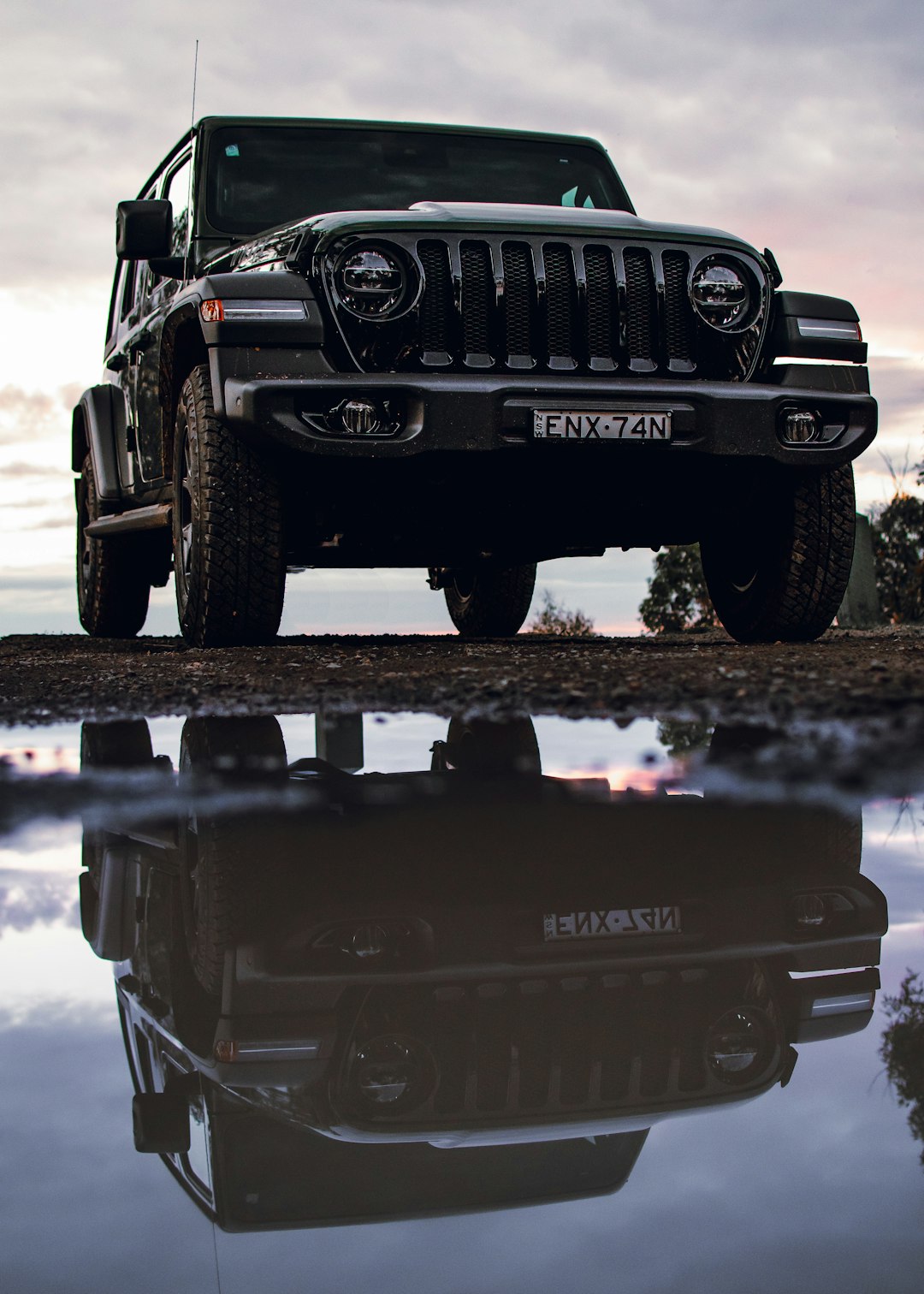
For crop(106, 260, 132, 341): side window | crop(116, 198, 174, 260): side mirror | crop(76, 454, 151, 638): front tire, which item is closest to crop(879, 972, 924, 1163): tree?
crop(116, 198, 174, 260): side mirror

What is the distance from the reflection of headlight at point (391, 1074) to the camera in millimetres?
1010

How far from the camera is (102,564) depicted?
26.9 ft

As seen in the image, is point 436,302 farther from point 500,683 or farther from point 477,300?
point 500,683

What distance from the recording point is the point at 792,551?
553 centimetres

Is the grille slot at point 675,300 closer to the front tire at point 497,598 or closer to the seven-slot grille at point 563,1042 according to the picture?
the front tire at point 497,598

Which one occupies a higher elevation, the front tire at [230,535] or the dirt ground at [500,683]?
the front tire at [230,535]

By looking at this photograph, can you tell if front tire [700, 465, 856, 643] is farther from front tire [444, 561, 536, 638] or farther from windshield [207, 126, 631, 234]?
front tire [444, 561, 536, 638]

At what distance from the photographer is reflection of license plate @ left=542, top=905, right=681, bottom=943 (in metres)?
1.37

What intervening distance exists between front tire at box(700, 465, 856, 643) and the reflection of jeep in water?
145 inches

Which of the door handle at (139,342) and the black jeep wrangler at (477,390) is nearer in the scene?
the black jeep wrangler at (477,390)

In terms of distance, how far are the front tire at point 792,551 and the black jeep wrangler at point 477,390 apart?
0.04 feet

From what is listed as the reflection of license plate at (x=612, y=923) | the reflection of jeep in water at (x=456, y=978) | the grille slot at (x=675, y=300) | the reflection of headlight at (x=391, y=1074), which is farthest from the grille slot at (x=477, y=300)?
the reflection of headlight at (x=391, y=1074)

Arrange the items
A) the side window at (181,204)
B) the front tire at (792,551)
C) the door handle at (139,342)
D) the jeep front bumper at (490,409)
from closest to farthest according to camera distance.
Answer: the jeep front bumper at (490,409)
the front tire at (792,551)
the side window at (181,204)
the door handle at (139,342)

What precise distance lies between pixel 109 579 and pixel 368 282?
390 cm
